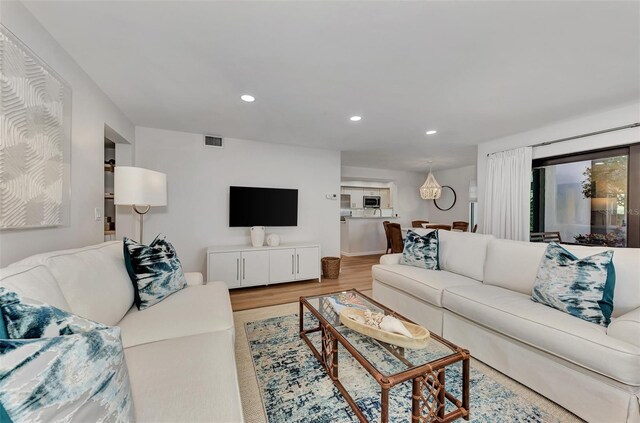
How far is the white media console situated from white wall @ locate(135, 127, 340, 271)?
0.38 meters

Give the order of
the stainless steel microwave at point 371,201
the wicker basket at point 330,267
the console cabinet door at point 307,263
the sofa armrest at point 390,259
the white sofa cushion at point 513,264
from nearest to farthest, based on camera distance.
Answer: the white sofa cushion at point 513,264 < the sofa armrest at point 390,259 < the console cabinet door at point 307,263 < the wicker basket at point 330,267 < the stainless steel microwave at point 371,201

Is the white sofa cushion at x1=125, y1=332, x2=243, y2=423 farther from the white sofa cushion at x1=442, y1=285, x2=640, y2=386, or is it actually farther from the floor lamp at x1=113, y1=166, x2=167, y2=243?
the white sofa cushion at x1=442, y1=285, x2=640, y2=386

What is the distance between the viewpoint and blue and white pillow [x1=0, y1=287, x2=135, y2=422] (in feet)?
1.82

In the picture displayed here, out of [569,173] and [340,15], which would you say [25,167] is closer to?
[340,15]

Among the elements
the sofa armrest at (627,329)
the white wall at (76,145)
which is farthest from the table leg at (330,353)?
the white wall at (76,145)

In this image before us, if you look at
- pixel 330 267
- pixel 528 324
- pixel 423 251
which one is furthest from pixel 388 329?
pixel 330 267

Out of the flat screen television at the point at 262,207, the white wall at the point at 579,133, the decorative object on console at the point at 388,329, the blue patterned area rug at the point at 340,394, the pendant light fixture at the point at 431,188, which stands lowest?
the blue patterned area rug at the point at 340,394

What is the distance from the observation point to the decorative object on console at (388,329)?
1375mm

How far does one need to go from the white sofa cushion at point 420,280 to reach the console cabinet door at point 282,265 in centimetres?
138

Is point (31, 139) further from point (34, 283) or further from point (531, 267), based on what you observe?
point (531, 267)

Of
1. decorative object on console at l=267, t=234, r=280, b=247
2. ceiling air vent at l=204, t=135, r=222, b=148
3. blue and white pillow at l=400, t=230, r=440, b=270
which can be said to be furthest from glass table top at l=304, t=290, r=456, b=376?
ceiling air vent at l=204, t=135, r=222, b=148

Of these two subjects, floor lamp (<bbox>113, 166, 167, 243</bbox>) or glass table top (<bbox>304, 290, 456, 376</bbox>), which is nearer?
glass table top (<bbox>304, 290, 456, 376</bbox>)

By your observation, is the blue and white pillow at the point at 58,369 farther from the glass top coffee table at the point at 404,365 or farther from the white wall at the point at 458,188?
the white wall at the point at 458,188

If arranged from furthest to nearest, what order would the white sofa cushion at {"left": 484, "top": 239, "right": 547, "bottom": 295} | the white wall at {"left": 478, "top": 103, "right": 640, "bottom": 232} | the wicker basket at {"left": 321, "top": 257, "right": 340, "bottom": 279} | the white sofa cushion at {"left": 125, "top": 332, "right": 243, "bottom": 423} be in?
1. the wicker basket at {"left": 321, "top": 257, "right": 340, "bottom": 279}
2. the white wall at {"left": 478, "top": 103, "right": 640, "bottom": 232}
3. the white sofa cushion at {"left": 484, "top": 239, "right": 547, "bottom": 295}
4. the white sofa cushion at {"left": 125, "top": 332, "right": 243, "bottom": 423}
